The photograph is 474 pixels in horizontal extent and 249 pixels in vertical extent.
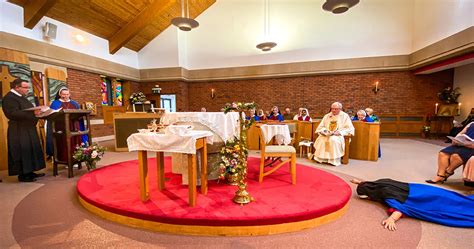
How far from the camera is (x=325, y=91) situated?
9398mm

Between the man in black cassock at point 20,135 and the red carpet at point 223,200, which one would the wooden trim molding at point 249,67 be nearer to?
the man in black cassock at point 20,135

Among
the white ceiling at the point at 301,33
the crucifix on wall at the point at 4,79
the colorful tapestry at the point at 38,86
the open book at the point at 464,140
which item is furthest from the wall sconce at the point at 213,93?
the open book at the point at 464,140

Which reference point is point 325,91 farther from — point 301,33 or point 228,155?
point 228,155

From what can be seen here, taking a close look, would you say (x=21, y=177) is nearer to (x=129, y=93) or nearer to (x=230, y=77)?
(x=129, y=93)

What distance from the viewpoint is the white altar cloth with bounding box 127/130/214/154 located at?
2.20 meters

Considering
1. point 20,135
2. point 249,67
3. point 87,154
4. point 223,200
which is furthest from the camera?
point 249,67

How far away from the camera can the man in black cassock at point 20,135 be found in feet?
11.4

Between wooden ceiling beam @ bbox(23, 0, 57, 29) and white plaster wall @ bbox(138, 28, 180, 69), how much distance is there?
15.1ft

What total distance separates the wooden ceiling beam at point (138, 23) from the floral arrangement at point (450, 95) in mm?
11424

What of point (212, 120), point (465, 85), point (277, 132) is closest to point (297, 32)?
point (465, 85)

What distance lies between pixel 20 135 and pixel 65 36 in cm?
518

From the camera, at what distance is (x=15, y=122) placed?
359 cm

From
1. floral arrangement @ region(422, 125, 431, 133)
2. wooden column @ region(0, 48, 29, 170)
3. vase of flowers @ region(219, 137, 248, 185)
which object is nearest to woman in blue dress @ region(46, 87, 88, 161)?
wooden column @ region(0, 48, 29, 170)

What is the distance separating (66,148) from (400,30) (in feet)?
38.6
